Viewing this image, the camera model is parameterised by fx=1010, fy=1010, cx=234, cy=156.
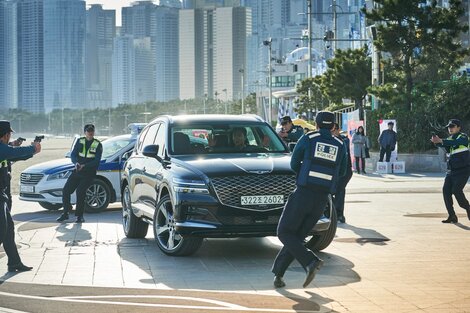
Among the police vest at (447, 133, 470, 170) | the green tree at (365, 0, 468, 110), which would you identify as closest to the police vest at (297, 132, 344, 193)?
the police vest at (447, 133, 470, 170)

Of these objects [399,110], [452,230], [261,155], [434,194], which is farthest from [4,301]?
[399,110]

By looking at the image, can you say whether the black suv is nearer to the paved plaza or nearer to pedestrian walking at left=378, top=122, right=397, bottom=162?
the paved plaza

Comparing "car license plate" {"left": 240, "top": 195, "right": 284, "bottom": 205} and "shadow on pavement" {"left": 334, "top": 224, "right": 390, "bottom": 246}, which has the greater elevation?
"car license plate" {"left": 240, "top": 195, "right": 284, "bottom": 205}

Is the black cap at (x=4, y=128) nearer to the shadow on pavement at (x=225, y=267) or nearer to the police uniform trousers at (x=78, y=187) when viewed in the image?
the shadow on pavement at (x=225, y=267)

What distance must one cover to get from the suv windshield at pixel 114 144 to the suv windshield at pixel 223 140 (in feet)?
23.0

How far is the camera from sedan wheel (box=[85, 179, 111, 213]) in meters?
19.3

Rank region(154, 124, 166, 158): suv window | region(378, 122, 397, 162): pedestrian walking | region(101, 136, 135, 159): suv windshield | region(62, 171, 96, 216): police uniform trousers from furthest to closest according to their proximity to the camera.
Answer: region(378, 122, 397, 162): pedestrian walking → region(101, 136, 135, 159): suv windshield → region(62, 171, 96, 216): police uniform trousers → region(154, 124, 166, 158): suv window

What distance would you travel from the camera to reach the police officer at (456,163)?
51.9 feet

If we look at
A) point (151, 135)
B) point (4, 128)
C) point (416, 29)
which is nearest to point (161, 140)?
point (151, 135)

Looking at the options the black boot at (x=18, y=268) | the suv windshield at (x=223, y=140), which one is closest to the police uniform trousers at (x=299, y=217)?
the black boot at (x=18, y=268)

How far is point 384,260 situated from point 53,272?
3811 millimetres

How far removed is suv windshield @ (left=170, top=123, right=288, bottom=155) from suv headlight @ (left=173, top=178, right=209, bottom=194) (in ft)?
3.51

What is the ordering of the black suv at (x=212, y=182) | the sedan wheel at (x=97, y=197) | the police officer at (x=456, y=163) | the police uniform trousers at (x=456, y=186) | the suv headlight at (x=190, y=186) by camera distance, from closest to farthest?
the black suv at (x=212, y=182) → the suv headlight at (x=190, y=186) → the police officer at (x=456, y=163) → the police uniform trousers at (x=456, y=186) → the sedan wheel at (x=97, y=197)

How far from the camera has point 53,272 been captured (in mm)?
11141
